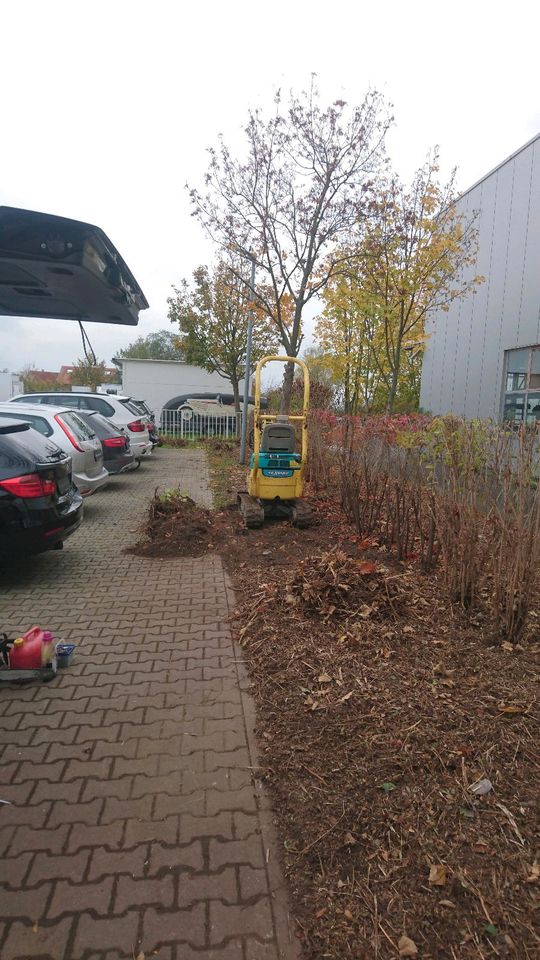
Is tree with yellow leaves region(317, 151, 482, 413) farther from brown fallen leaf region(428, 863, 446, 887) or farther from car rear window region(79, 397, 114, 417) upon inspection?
brown fallen leaf region(428, 863, 446, 887)

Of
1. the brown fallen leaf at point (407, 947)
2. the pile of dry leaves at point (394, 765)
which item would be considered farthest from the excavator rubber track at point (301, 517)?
the brown fallen leaf at point (407, 947)

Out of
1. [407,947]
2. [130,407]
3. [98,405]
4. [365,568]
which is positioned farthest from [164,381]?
[407,947]

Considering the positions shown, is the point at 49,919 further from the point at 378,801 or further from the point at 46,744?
the point at 378,801

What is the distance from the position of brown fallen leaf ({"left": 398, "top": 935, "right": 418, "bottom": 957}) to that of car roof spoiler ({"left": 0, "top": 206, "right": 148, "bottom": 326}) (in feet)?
9.34

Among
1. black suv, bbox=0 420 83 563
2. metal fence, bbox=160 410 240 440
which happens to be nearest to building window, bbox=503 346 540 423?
black suv, bbox=0 420 83 563

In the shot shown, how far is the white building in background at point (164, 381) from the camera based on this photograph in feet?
98.8

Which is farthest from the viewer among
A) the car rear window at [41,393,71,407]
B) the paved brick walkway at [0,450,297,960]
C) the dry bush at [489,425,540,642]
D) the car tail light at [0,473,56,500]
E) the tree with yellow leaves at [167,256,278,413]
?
the tree with yellow leaves at [167,256,278,413]

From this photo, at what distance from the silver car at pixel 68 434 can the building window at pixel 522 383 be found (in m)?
8.91

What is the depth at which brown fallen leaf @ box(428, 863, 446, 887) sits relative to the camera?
6.85 ft

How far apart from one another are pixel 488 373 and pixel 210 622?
12983 mm

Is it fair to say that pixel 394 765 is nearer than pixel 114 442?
Yes

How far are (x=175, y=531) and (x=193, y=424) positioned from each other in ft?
57.0

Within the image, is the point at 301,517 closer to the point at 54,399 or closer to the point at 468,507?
the point at 468,507

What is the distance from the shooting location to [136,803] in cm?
255
